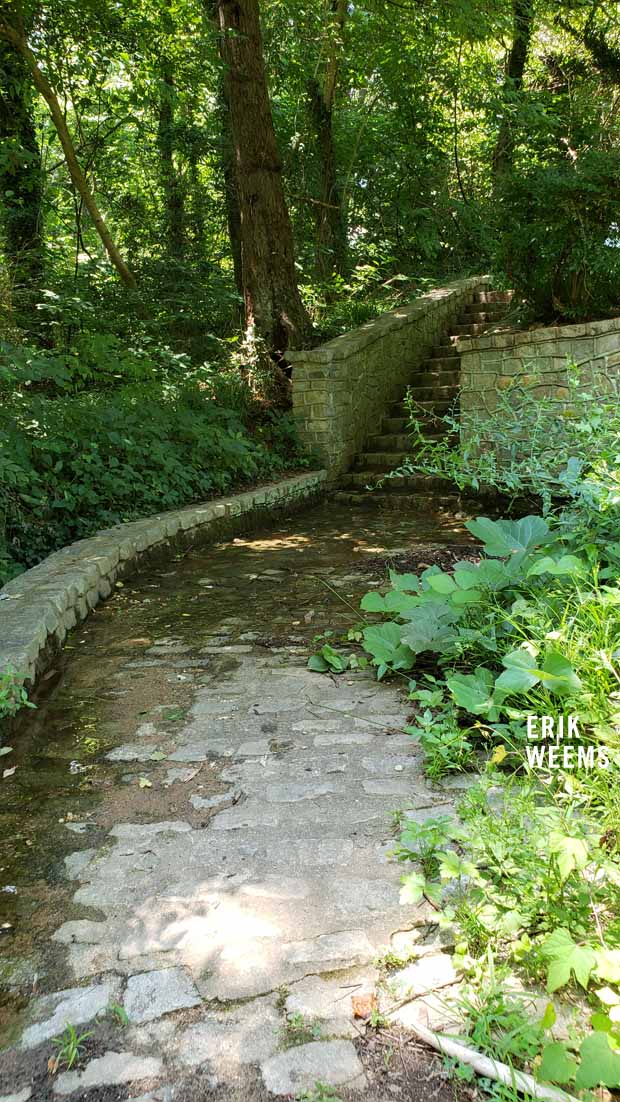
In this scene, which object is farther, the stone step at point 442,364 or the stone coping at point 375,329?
the stone step at point 442,364

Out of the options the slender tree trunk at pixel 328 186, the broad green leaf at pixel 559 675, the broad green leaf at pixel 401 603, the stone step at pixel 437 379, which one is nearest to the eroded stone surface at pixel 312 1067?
the broad green leaf at pixel 559 675

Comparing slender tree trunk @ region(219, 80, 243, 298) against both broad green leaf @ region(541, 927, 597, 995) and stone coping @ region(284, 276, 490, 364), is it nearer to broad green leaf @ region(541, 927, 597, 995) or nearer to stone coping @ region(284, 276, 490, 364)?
stone coping @ region(284, 276, 490, 364)

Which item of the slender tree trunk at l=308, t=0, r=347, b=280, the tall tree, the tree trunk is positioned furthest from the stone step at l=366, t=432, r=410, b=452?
the tall tree

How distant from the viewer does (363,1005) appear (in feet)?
4.84

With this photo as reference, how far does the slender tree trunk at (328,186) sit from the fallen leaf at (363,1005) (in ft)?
34.9

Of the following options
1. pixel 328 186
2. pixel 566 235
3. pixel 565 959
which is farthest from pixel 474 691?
pixel 328 186

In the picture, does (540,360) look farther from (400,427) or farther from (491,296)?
(491,296)

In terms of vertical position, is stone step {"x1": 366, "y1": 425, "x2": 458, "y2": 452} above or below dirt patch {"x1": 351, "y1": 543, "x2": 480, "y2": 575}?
above

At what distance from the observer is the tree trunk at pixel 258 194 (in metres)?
7.53

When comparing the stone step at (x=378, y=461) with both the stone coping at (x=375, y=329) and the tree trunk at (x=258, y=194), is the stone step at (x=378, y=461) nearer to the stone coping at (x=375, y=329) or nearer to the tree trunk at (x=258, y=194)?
the stone coping at (x=375, y=329)

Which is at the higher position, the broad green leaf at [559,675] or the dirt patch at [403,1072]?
the broad green leaf at [559,675]

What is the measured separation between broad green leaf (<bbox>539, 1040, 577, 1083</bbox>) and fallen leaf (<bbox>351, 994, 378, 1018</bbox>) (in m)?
0.34

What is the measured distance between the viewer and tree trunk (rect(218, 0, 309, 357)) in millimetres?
7531

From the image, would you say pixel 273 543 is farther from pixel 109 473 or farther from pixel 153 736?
pixel 153 736
